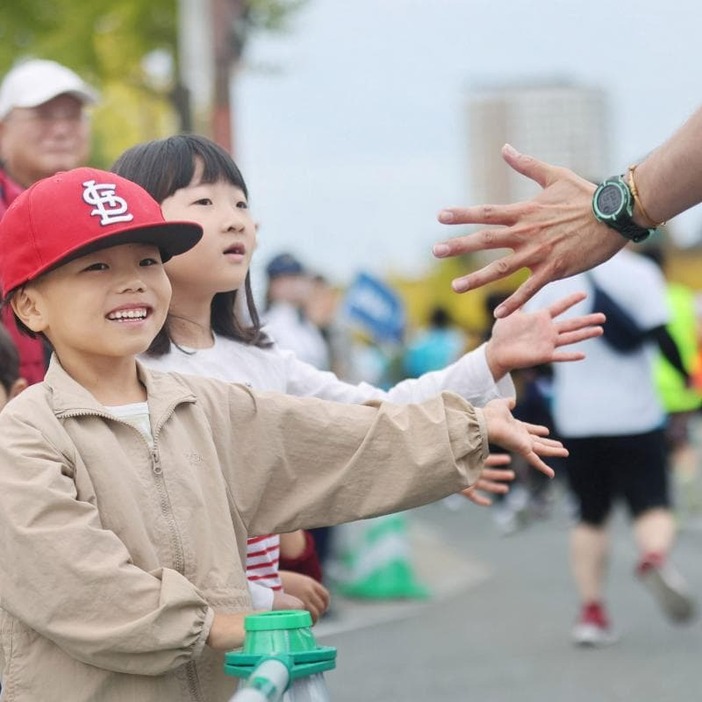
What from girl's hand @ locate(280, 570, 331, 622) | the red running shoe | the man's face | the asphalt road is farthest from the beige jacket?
the red running shoe

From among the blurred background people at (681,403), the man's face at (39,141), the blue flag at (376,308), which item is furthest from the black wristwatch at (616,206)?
the blue flag at (376,308)

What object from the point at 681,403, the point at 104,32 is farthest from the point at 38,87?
the point at 104,32

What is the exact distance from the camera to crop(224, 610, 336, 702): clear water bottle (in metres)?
2.76

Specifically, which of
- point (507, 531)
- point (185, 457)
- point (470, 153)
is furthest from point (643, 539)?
point (470, 153)

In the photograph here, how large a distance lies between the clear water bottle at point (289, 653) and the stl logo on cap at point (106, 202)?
818mm

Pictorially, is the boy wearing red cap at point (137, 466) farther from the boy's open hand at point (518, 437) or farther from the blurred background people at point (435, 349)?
the blurred background people at point (435, 349)

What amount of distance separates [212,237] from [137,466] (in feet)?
3.12

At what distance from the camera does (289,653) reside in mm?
2756

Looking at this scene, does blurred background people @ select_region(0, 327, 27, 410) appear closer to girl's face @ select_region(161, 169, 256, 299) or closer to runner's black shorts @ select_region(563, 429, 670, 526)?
girl's face @ select_region(161, 169, 256, 299)

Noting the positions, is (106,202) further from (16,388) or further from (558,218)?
(16,388)

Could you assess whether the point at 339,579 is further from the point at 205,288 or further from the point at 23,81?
the point at 205,288

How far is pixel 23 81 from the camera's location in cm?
605

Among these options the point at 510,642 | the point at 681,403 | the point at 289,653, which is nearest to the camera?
the point at 289,653

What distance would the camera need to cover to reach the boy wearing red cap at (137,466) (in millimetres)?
3000
